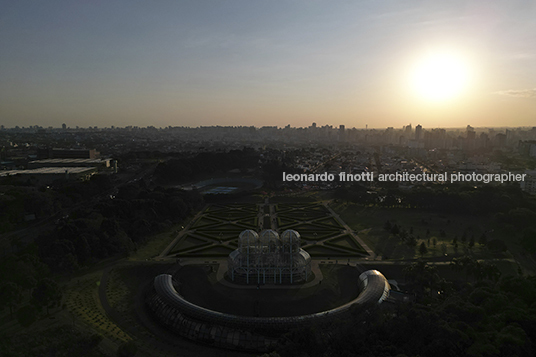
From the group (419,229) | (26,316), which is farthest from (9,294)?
(419,229)

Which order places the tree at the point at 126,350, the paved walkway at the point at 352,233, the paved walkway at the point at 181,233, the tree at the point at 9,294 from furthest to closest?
the paved walkway at the point at 352,233, the paved walkway at the point at 181,233, the tree at the point at 9,294, the tree at the point at 126,350

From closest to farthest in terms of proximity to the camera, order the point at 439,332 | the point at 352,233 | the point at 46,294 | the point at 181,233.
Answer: the point at 439,332, the point at 46,294, the point at 181,233, the point at 352,233

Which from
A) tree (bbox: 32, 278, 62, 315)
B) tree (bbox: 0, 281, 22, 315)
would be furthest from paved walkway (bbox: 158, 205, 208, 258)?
tree (bbox: 0, 281, 22, 315)

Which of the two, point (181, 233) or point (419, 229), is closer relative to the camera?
point (181, 233)

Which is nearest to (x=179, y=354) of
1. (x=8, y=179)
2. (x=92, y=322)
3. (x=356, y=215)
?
(x=92, y=322)

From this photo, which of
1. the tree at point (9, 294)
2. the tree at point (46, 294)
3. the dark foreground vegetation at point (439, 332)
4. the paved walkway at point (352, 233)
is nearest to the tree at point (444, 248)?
the paved walkway at point (352, 233)

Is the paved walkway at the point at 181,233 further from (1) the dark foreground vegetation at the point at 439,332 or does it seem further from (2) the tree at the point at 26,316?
(1) the dark foreground vegetation at the point at 439,332

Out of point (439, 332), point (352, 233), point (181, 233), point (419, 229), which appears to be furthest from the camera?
point (419, 229)

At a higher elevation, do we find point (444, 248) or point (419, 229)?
point (419, 229)

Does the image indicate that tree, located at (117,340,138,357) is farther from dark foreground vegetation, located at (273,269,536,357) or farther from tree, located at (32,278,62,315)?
dark foreground vegetation, located at (273,269,536,357)

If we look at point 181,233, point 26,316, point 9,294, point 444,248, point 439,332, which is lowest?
point 444,248

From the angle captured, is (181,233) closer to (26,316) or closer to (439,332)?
(26,316)
